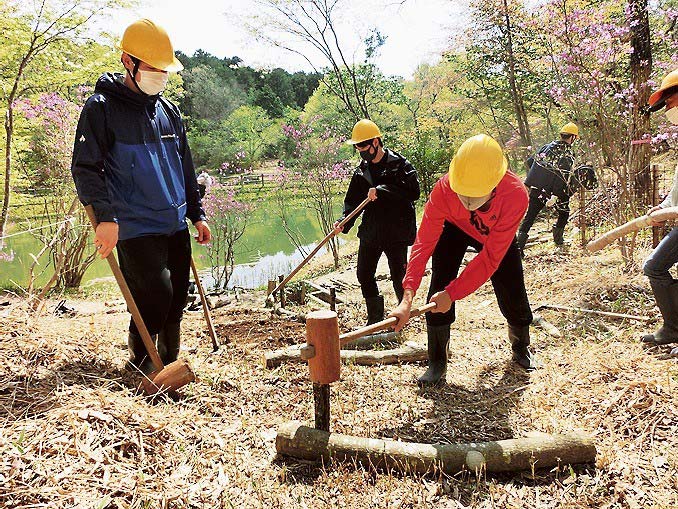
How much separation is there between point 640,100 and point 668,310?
325cm

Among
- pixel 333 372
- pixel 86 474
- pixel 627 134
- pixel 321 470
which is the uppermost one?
pixel 627 134

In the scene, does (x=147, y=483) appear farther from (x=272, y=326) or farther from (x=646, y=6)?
(x=646, y=6)

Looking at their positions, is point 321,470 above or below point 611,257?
below

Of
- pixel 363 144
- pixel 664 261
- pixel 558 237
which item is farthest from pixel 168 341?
pixel 558 237

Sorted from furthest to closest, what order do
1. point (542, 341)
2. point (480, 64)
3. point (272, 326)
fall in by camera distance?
point (480, 64) < point (272, 326) < point (542, 341)

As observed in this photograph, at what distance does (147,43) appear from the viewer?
2.45m

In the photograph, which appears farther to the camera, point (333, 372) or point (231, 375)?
point (231, 375)

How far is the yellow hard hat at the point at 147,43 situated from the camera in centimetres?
242

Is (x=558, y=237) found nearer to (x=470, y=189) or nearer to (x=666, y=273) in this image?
(x=666, y=273)

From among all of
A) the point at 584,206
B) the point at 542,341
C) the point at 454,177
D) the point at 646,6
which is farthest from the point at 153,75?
the point at 584,206

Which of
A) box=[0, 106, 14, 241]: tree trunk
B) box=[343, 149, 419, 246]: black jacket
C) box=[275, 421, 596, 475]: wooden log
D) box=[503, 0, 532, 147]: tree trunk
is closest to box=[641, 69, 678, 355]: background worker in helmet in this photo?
box=[275, 421, 596, 475]: wooden log

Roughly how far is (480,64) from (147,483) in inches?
620

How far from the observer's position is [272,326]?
4.67 metres

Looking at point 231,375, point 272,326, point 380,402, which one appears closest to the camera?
point 380,402
